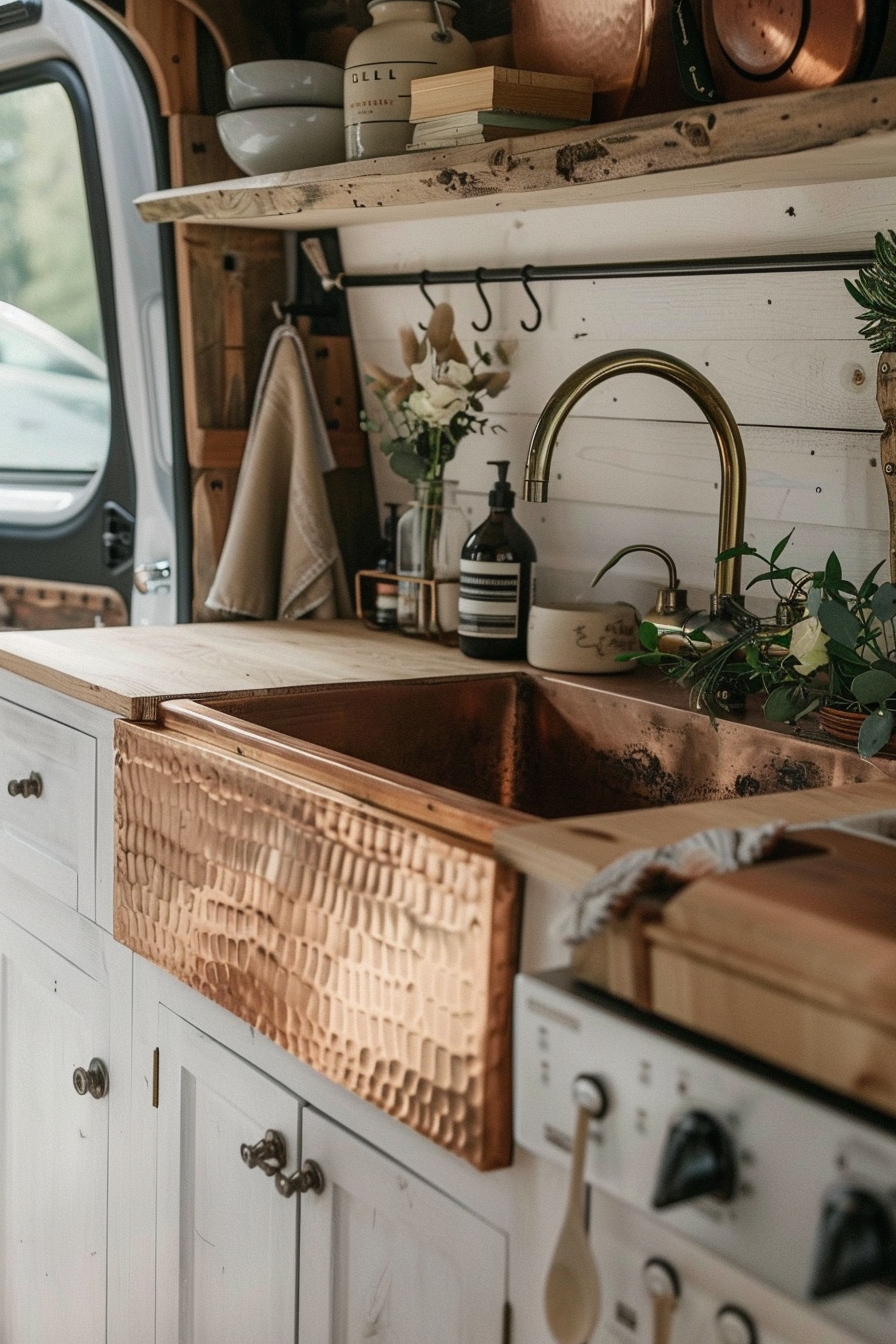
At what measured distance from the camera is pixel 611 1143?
88 centimetres

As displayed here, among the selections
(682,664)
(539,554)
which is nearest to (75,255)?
(539,554)

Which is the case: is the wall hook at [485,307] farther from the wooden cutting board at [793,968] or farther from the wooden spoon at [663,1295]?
the wooden spoon at [663,1295]

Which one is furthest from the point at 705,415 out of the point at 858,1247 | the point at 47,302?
the point at 47,302

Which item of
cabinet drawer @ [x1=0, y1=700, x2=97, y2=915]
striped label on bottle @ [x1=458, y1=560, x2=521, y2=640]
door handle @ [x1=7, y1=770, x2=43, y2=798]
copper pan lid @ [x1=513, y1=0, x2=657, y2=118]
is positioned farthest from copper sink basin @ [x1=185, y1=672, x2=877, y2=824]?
copper pan lid @ [x1=513, y1=0, x2=657, y2=118]

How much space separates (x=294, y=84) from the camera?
200 cm

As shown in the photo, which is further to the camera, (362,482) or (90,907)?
(362,482)

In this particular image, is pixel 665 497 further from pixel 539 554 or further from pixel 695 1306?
pixel 695 1306

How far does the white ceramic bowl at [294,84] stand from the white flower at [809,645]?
1.08m

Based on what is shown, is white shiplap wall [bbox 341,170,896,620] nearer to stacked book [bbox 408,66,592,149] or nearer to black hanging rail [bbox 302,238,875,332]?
black hanging rail [bbox 302,238,875,332]

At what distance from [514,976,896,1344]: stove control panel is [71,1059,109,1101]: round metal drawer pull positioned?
850mm

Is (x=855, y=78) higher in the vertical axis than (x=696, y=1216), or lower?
higher

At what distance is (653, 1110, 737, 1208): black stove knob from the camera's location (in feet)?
2.59

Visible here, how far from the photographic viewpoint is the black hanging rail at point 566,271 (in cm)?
160

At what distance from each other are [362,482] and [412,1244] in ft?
4.68
